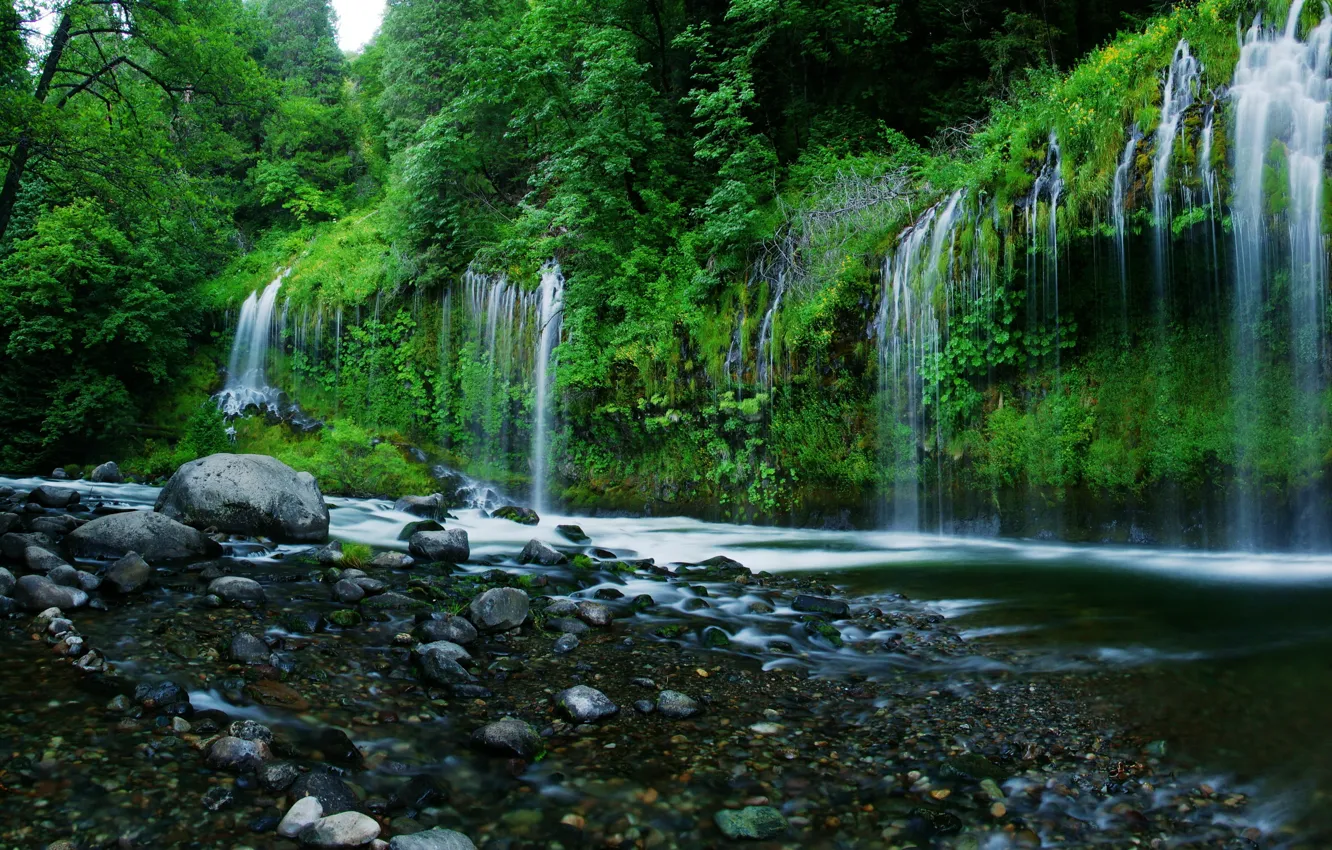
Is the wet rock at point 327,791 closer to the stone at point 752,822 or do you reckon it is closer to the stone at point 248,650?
the stone at point 752,822

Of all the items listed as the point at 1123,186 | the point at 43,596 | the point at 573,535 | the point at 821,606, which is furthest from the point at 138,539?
the point at 1123,186

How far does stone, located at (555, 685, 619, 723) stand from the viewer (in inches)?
157

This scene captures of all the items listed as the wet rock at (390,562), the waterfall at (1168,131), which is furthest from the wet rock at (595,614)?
the waterfall at (1168,131)

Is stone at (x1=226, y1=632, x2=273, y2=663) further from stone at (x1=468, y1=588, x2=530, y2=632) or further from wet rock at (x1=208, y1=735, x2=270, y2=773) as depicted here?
stone at (x1=468, y1=588, x2=530, y2=632)

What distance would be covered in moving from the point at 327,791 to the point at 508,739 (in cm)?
83

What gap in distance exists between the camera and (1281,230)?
302 inches

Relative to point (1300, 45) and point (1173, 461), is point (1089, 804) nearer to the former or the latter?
point (1173, 461)

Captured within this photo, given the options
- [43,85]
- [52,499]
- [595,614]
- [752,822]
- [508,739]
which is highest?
[43,85]

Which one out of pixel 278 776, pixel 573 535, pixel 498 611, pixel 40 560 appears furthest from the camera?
pixel 573 535

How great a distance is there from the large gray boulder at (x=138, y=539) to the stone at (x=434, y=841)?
6.00 meters

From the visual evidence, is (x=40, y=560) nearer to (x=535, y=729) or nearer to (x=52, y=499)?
(x=535, y=729)

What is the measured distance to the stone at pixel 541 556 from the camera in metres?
8.39

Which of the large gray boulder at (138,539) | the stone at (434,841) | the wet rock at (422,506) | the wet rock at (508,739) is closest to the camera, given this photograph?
the stone at (434,841)

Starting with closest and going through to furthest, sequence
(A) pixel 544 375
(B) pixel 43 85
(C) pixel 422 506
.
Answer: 1. (B) pixel 43 85
2. (C) pixel 422 506
3. (A) pixel 544 375
